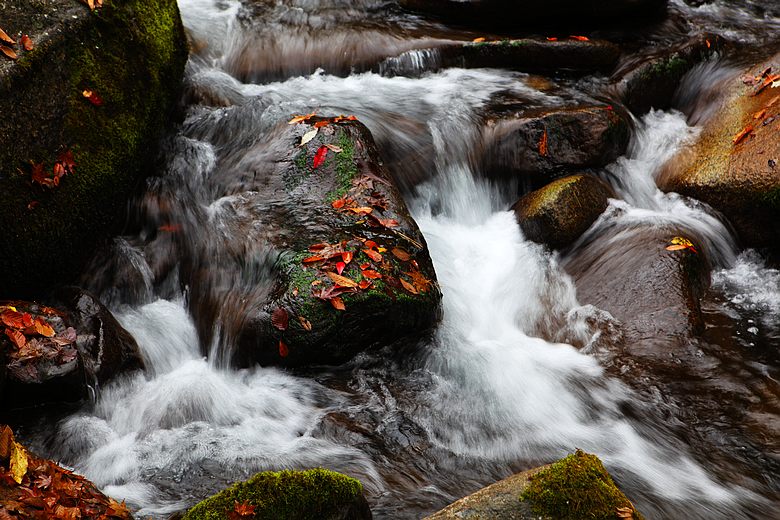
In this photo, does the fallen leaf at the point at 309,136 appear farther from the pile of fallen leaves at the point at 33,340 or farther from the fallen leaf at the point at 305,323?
the pile of fallen leaves at the point at 33,340

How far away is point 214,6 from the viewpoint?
375 inches

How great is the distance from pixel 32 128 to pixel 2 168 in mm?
410

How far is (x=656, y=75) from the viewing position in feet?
28.7

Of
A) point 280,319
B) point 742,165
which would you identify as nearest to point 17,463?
point 280,319

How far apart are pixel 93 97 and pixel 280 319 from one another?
2.55m

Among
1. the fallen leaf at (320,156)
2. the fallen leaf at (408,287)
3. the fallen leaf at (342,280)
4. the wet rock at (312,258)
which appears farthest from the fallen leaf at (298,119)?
the fallen leaf at (408,287)

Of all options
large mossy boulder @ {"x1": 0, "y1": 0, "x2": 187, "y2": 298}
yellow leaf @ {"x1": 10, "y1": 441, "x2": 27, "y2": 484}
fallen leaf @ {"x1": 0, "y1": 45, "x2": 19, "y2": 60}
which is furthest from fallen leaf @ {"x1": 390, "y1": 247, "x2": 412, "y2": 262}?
fallen leaf @ {"x1": 0, "y1": 45, "x2": 19, "y2": 60}

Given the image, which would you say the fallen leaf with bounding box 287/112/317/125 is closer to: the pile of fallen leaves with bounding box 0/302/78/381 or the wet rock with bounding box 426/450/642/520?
the pile of fallen leaves with bounding box 0/302/78/381

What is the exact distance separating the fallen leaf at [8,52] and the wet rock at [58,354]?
6.11 feet

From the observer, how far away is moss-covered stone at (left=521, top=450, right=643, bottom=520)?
2842 millimetres

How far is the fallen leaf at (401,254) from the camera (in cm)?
550

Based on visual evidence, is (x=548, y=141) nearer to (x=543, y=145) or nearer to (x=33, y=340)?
(x=543, y=145)

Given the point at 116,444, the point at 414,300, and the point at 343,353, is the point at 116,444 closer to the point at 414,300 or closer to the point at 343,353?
the point at 343,353

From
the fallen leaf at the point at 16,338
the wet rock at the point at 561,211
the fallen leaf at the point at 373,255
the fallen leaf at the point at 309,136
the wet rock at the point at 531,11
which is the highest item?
the wet rock at the point at 531,11
